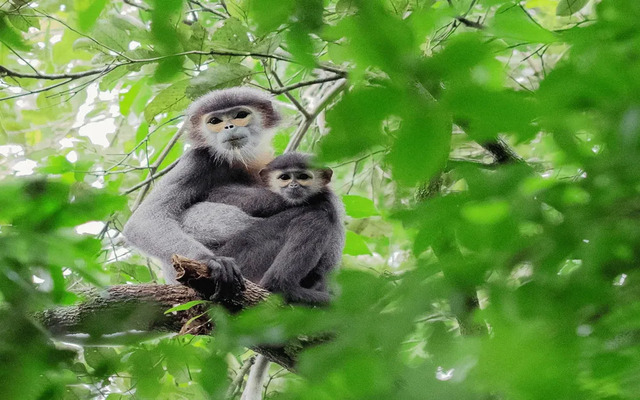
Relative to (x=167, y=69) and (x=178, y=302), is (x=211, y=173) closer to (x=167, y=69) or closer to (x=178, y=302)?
(x=178, y=302)

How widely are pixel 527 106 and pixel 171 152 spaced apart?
177 inches

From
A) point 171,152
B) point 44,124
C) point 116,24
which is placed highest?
point 44,124

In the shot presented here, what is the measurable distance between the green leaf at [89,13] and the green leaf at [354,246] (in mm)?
3318

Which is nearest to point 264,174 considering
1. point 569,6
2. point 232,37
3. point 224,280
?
point 232,37

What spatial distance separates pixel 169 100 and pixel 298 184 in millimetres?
851

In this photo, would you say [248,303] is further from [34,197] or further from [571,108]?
[571,108]

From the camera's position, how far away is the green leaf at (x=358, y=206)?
13.0 ft

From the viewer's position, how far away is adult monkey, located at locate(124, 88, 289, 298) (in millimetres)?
3768

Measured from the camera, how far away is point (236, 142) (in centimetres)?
412

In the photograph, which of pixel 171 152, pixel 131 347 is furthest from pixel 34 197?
pixel 171 152

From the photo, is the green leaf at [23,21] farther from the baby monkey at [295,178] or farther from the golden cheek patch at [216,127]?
the baby monkey at [295,178]

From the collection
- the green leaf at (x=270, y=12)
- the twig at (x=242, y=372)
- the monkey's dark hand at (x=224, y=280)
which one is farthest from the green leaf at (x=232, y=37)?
the green leaf at (x=270, y=12)

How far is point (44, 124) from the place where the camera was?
5512 millimetres

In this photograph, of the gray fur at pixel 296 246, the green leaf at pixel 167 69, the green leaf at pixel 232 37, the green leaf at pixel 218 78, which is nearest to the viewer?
the green leaf at pixel 167 69
